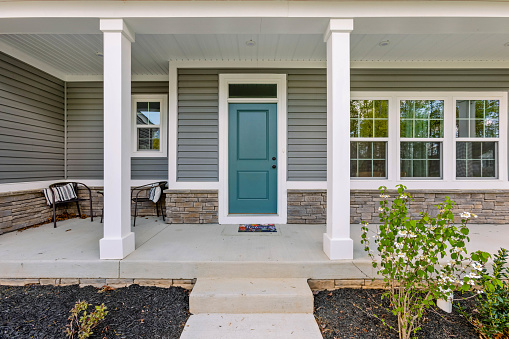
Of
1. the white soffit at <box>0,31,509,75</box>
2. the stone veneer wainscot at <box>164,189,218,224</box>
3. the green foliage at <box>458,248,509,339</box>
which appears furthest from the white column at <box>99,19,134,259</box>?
the green foliage at <box>458,248,509,339</box>

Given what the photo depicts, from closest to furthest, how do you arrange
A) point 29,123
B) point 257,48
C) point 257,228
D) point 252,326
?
point 252,326 < point 257,48 < point 257,228 < point 29,123

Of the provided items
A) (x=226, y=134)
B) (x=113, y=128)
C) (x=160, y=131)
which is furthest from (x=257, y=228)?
(x=160, y=131)

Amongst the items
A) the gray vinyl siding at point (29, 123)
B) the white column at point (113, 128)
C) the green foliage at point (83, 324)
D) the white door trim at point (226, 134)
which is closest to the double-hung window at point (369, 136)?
the white door trim at point (226, 134)

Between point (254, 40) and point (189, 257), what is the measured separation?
8.99ft

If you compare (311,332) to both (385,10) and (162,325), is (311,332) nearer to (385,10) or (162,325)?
(162,325)

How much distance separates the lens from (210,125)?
153 inches

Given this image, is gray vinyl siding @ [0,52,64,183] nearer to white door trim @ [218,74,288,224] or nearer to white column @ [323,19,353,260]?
white door trim @ [218,74,288,224]

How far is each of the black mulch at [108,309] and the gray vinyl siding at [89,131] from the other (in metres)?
2.35

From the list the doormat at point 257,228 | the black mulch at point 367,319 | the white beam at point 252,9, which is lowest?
the black mulch at point 367,319

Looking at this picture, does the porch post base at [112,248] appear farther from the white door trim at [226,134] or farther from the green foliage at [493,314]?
the green foliage at [493,314]

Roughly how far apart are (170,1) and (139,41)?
42.1 inches

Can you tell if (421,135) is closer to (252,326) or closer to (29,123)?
(252,326)

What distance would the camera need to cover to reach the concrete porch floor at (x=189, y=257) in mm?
2359

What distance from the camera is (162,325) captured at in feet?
6.10
